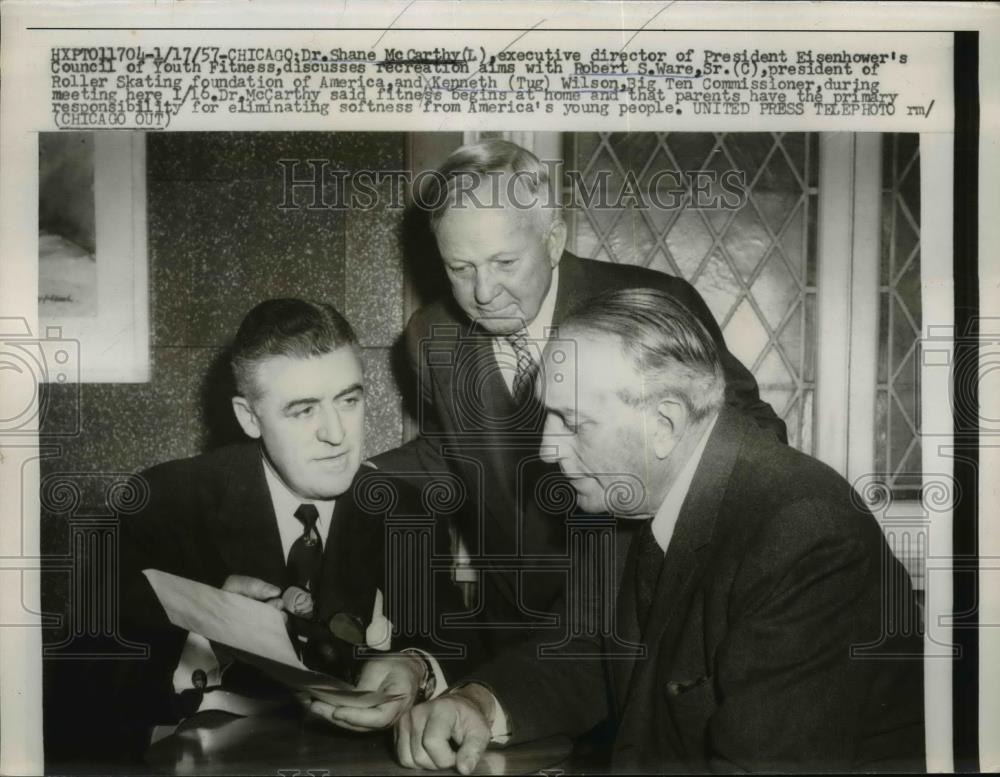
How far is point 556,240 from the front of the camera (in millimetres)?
1515

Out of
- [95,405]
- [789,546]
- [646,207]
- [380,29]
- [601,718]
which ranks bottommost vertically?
[601,718]

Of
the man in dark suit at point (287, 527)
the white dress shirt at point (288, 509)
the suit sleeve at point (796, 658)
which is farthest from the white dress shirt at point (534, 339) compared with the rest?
the suit sleeve at point (796, 658)

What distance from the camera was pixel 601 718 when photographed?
4.99ft

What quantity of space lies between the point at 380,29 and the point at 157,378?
658 mm

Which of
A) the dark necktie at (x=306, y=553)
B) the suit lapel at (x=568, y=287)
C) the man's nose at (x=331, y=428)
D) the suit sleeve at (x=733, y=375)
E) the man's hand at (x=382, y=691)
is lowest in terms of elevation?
the man's hand at (x=382, y=691)

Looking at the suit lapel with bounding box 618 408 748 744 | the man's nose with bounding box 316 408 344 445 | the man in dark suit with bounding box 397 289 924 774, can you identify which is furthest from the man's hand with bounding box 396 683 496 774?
the man's nose with bounding box 316 408 344 445

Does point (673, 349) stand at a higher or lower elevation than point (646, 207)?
lower

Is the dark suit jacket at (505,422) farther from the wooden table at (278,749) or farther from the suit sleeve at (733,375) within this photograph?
the wooden table at (278,749)

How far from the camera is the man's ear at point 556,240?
1512mm

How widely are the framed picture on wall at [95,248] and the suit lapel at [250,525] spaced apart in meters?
0.22

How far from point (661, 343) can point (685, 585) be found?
38 cm

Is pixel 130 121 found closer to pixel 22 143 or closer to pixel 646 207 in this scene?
pixel 22 143

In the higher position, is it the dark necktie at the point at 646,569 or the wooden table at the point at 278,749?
the dark necktie at the point at 646,569

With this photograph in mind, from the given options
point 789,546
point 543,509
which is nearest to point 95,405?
point 543,509
